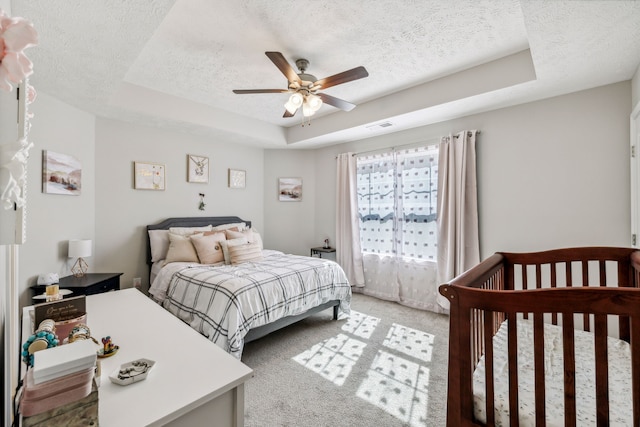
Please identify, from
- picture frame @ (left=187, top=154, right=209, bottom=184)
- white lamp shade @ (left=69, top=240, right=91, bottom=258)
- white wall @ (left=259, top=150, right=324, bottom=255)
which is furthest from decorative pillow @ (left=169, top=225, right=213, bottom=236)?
white wall @ (left=259, top=150, right=324, bottom=255)

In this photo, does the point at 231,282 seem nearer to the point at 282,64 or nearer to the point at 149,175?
the point at 282,64

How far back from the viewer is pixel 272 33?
7.21 ft

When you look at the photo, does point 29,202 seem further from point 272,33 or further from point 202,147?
point 272,33

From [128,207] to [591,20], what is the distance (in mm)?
4553

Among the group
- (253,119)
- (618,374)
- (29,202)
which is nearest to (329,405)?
(618,374)

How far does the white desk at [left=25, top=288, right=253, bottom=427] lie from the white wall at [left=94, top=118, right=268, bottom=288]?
2513 mm

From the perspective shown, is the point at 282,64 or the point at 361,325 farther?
the point at 361,325

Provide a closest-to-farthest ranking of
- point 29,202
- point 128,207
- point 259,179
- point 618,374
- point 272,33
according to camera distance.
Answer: point 618,374
point 272,33
point 29,202
point 128,207
point 259,179

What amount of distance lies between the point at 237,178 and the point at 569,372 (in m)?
4.46

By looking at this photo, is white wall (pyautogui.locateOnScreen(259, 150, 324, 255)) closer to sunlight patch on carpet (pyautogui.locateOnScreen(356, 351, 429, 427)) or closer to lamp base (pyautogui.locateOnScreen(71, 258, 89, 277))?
lamp base (pyautogui.locateOnScreen(71, 258, 89, 277))

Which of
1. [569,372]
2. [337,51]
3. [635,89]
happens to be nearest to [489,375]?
[569,372]

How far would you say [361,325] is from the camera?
129 inches

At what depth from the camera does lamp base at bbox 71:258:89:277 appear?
299cm

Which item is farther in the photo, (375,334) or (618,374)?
(375,334)
